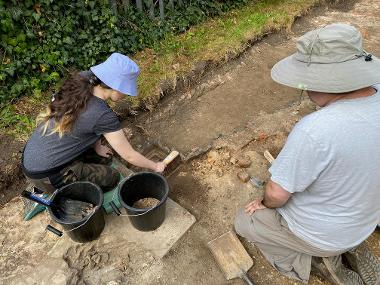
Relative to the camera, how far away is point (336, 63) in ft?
6.25

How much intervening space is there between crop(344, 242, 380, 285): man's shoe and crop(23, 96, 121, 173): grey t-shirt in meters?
2.20

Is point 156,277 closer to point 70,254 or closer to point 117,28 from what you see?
point 70,254

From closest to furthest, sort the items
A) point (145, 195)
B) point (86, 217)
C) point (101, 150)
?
1. point (86, 217)
2. point (145, 195)
3. point (101, 150)

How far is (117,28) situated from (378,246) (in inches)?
161

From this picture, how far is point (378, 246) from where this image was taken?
9.82ft

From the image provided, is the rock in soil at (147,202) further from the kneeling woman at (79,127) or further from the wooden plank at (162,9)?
the wooden plank at (162,9)

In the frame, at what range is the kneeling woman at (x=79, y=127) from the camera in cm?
272

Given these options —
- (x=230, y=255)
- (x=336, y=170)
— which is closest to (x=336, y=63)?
(x=336, y=170)

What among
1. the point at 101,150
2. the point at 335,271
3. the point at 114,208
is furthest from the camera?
the point at 101,150

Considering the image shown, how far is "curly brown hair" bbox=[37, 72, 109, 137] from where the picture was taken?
106 inches

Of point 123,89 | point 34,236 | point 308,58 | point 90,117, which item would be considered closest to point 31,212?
point 34,236

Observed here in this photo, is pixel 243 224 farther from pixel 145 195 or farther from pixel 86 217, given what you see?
pixel 86 217

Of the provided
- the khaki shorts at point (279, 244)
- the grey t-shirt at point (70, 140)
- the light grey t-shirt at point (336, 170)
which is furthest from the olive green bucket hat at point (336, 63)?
the grey t-shirt at point (70, 140)

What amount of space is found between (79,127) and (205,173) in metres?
1.49
